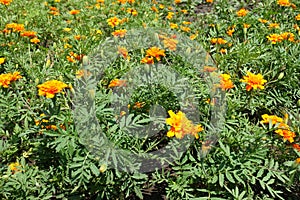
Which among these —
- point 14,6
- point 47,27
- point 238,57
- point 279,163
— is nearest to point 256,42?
point 238,57

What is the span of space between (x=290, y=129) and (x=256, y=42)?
3.82ft

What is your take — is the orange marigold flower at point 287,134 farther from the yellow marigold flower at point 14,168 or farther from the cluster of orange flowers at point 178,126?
the yellow marigold flower at point 14,168

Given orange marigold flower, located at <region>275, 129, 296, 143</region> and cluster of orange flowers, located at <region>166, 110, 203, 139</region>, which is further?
orange marigold flower, located at <region>275, 129, 296, 143</region>

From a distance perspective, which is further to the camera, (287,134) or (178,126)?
(287,134)

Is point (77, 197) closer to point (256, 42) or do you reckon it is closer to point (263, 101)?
point (263, 101)

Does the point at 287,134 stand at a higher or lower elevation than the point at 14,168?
higher

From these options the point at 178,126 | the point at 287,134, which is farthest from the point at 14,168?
the point at 287,134

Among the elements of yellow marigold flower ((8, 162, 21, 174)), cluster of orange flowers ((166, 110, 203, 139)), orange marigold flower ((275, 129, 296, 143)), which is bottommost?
yellow marigold flower ((8, 162, 21, 174))

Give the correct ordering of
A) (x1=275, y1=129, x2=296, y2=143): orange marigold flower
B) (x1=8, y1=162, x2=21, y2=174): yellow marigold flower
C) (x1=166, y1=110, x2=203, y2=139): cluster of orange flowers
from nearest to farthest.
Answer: (x1=166, y1=110, x2=203, y2=139): cluster of orange flowers, (x1=275, y1=129, x2=296, y2=143): orange marigold flower, (x1=8, y1=162, x2=21, y2=174): yellow marigold flower

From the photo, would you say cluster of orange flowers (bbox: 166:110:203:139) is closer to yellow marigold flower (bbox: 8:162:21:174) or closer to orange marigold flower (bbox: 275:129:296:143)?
orange marigold flower (bbox: 275:129:296:143)

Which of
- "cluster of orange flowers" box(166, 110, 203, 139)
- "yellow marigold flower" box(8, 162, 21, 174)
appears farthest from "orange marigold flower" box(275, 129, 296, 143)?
"yellow marigold flower" box(8, 162, 21, 174)

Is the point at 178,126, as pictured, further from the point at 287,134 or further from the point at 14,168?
the point at 14,168

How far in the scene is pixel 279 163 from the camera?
6.66 ft

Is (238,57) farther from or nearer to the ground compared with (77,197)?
farther from the ground
